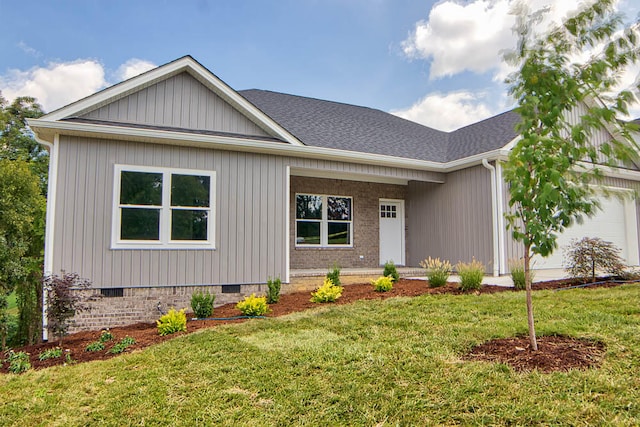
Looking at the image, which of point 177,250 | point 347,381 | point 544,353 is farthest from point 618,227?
point 177,250

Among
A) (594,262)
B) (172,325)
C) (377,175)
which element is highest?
(377,175)

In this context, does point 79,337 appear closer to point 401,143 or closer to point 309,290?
point 309,290

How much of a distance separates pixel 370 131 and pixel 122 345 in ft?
30.6

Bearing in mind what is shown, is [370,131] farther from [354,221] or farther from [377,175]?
[354,221]

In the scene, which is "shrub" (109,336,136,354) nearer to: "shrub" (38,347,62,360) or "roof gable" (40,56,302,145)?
"shrub" (38,347,62,360)

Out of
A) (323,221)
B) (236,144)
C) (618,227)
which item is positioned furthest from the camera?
(618,227)

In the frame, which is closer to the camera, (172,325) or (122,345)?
(122,345)

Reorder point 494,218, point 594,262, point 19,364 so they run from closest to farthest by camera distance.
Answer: point 19,364, point 594,262, point 494,218

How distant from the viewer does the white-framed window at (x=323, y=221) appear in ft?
39.1

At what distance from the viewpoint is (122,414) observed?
10.6 ft

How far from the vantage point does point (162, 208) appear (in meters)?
7.84

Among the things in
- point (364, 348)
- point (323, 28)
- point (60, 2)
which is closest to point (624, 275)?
point (364, 348)

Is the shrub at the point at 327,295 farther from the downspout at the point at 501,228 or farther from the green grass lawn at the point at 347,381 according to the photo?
the downspout at the point at 501,228

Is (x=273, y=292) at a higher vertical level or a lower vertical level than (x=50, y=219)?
lower
